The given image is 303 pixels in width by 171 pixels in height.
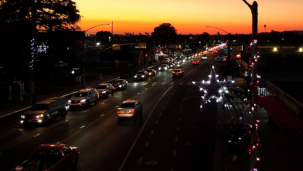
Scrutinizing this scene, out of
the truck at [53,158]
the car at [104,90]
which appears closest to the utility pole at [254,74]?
the truck at [53,158]

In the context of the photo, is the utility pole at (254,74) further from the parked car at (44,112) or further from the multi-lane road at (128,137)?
the parked car at (44,112)

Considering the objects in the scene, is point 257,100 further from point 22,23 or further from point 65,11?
point 65,11


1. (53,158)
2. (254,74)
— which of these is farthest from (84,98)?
(254,74)

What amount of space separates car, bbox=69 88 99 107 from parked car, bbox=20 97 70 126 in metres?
3.46

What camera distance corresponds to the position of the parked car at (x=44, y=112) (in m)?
25.6

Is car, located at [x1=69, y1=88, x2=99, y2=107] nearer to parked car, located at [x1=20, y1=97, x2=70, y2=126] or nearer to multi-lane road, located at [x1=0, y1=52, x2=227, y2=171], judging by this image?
multi-lane road, located at [x1=0, y1=52, x2=227, y2=171]

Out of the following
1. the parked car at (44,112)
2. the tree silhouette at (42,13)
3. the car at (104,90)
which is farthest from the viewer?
the tree silhouette at (42,13)

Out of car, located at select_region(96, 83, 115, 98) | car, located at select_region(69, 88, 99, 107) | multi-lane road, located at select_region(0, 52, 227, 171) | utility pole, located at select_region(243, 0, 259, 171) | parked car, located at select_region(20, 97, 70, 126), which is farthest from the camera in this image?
car, located at select_region(96, 83, 115, 98)

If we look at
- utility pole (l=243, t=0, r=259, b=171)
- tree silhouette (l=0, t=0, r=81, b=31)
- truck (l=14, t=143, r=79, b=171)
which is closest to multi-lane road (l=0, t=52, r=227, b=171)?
truck (l=14, t=143, r=79, b=171)

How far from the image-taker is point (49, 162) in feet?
46.0

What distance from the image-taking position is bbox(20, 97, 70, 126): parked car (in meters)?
25.6

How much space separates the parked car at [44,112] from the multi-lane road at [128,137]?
572 millimetres

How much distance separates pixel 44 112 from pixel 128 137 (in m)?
7.69

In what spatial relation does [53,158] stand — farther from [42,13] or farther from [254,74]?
[42,13]
